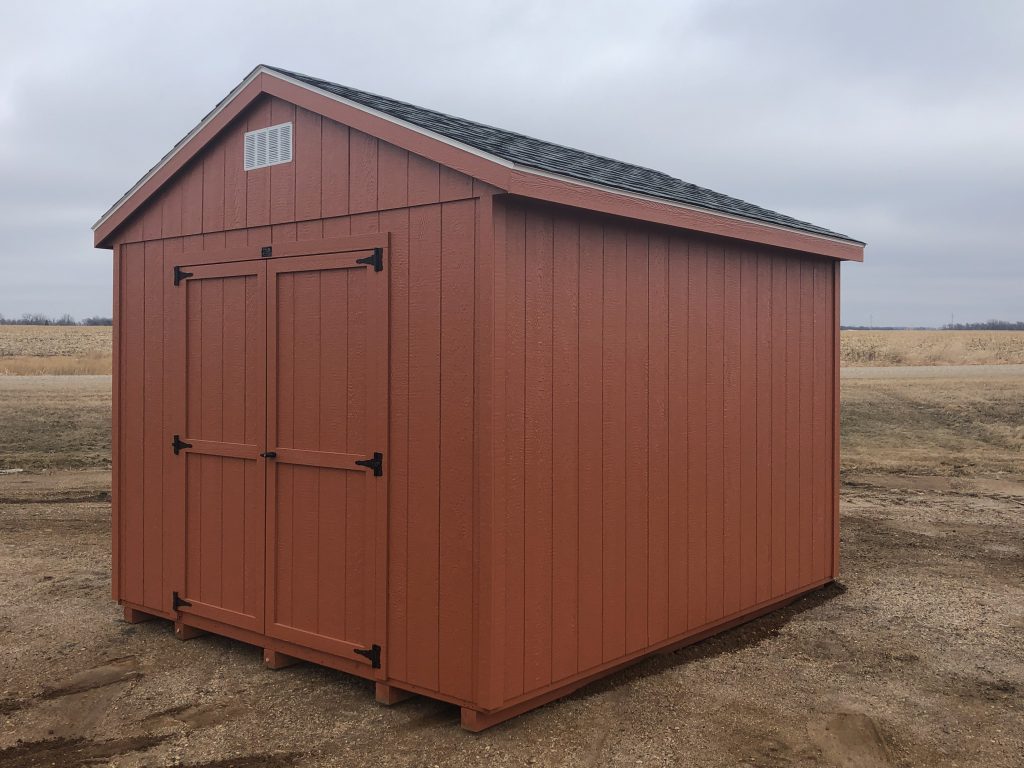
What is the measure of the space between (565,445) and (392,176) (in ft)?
5.44

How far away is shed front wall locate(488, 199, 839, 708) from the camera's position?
15.0 feet

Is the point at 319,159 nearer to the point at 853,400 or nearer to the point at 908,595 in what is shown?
the point at 908,595

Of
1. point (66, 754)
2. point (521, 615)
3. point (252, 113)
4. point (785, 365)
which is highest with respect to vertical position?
point (252, 113)

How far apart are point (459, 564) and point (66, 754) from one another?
1.99 metres

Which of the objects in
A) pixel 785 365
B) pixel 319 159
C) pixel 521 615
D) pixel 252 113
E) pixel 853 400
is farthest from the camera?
pixel 853 400

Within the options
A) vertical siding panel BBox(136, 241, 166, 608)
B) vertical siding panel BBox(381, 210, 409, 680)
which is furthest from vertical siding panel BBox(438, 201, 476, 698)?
vertical siding panel BBox(136, 241, 166, 608)

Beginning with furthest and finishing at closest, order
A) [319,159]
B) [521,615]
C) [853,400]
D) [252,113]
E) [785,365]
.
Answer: [853,400] → [785,365] → [252,113] → [319,159] → [521,615]

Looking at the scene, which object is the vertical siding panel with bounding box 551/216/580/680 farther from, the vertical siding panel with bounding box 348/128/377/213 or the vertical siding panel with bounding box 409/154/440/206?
the vertical siding panel with bounding box 348/128/377/213

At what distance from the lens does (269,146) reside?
5453mm

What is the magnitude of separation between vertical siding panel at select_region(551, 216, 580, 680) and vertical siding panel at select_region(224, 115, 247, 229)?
2.05 meters

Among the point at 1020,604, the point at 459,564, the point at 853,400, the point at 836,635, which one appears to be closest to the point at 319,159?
the point at 459,564

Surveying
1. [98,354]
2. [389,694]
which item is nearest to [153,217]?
[389,694]

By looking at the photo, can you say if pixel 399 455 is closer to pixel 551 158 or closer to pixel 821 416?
pixel 551 158

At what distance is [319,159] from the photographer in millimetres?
5176
